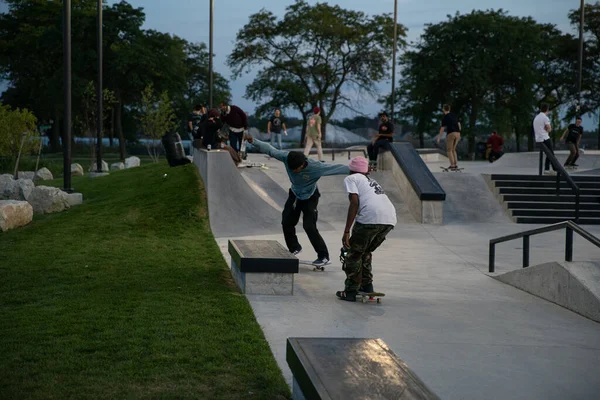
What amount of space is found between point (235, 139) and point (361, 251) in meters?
11.5

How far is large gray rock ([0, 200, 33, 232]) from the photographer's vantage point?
14.2 meters

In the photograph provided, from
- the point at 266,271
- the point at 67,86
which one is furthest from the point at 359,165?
the point at 67,86

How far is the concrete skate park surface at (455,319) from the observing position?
571 centimetres

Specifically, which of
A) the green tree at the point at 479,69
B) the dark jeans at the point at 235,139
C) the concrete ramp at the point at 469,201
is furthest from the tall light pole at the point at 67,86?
the green tree at the point at 479,69

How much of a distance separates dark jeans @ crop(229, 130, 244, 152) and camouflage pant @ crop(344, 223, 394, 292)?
10.9 meters

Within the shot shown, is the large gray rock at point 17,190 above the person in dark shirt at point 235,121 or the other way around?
the other way around

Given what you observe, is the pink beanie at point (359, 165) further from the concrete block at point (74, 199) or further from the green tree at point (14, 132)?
the green tree at point (14, 132)

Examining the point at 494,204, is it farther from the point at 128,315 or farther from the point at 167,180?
the point at 128,315

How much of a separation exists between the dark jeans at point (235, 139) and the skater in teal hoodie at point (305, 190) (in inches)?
330

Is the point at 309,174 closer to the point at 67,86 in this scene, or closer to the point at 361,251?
the point at 361,251

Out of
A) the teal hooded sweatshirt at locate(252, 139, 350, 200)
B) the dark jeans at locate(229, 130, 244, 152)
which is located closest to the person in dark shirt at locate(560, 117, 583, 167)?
the dark jeans at locate(229, 130, 244, 152)

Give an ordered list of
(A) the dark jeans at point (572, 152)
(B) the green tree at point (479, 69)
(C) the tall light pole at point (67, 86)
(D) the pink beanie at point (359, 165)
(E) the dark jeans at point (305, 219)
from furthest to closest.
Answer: (B) the green tree at point (479, 69), (A) the dark jeans at point (572, 152), (C) the tall light pole at point (67, 86), (E) the dark jeans at point (305, 219), (D) the pink beanie at point (359, 165)

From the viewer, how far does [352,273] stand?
810 cm

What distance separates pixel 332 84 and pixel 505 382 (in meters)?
47.9
